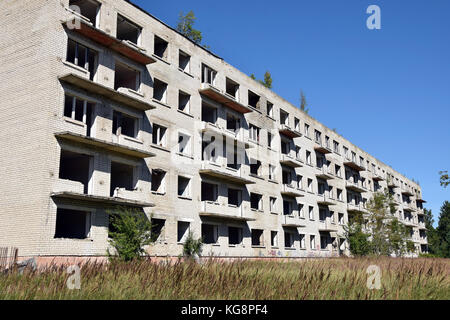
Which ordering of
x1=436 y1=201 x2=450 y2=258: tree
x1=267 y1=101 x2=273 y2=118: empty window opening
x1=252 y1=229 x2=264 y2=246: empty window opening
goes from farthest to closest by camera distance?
1. x1=436 y1=201 x2=450 y2=258: tree
2. x1=267 y1=101 x2=273 y2=118: empty window opening
3. x1=252 y1=229 x2=264 y2=246: empty window opening

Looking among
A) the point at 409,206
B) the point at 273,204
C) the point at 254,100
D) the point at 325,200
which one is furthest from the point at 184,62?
the point at 409,206

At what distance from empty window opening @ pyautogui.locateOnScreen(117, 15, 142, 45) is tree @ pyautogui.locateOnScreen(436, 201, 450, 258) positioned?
80545 millimetres

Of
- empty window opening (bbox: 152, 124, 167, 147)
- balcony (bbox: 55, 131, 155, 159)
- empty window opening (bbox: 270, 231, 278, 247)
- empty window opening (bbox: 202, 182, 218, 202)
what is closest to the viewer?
balcony (bbox: 55, 131, 155, 159)

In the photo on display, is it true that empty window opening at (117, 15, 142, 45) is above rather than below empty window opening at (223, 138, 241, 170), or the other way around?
above

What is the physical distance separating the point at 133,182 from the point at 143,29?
10.3 m

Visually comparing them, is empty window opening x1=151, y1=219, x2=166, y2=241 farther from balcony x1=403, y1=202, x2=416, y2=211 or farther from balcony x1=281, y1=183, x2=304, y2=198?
balcony x1=403, y1=202, x2=416, y2=211

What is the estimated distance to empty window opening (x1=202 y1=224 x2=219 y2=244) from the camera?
106 feet

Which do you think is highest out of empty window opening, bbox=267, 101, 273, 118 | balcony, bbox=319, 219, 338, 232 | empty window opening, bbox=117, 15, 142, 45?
empty window opening, bbox=117, 15, 142, 45

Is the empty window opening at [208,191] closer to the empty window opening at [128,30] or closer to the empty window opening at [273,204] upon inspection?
the empty window opening at [273,204]

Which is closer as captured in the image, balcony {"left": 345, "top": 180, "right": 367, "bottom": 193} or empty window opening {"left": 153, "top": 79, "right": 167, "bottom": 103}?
empty window opening {"left": 153, "top": 79, "right": 167, "bottom": 103}

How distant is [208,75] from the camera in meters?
35.1

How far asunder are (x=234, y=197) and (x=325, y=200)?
17171 millimetres

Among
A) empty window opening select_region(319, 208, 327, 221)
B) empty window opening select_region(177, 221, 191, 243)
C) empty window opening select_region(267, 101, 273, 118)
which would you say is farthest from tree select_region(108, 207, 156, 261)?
empty window opening select_region(319, 208, 327, 221)
